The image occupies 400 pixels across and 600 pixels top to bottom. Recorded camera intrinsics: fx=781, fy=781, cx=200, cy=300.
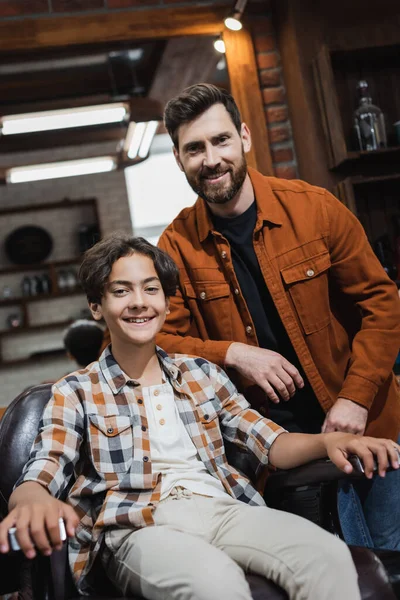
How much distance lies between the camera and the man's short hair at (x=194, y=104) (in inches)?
85.7

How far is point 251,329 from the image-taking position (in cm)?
220

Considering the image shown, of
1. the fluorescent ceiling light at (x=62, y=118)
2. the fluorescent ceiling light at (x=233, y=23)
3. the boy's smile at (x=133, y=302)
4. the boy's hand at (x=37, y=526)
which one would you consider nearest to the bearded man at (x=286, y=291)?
the boy's smile at (x=133, y=302)

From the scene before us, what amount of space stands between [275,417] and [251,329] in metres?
0.25

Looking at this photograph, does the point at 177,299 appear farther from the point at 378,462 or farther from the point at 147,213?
the point at 147,213

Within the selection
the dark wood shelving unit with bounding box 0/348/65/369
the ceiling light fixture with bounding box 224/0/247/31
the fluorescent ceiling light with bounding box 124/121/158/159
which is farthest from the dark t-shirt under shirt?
the dark wood shelving unit with bounding box 0/348/65/369

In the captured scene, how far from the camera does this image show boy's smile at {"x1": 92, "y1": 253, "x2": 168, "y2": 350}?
1.95 meters

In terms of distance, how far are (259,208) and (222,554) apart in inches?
41.0

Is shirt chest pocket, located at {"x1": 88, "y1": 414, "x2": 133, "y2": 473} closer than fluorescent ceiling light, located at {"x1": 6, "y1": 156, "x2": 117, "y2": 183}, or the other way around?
shirt chest pocket, located at {"x1": 88, "y1": 414, "x2": 133, "y2": 473}

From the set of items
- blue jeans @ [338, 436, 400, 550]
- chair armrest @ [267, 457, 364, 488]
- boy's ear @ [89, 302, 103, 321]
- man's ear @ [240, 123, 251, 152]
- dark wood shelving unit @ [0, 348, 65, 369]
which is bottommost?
blue jeans @ [338, 436, 400, 550]

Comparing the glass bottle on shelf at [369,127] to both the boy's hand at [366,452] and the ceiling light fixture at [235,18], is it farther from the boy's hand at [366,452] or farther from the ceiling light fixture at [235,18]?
the boy's hand at [366,452]

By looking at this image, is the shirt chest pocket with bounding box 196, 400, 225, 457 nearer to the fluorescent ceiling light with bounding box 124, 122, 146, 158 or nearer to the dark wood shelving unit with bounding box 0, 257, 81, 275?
the fluorescent ceiling light with bounding box 124, 122, 146, 158

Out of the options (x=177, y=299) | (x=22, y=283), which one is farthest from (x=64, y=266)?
(x=177, y=299)

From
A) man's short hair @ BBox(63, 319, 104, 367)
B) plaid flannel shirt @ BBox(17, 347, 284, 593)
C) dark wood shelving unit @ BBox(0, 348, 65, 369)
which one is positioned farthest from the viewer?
dark wood shelving unit @ BBox(0, 348, 65, 369)

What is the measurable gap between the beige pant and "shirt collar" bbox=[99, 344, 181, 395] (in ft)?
1.02
